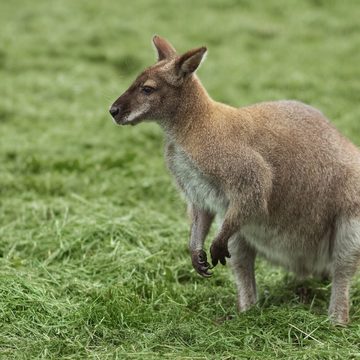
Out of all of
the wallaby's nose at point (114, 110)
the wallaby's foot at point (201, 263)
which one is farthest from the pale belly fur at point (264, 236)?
the wallaby's nose at point (114, 110)

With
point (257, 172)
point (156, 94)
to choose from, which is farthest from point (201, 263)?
point (156, 94)

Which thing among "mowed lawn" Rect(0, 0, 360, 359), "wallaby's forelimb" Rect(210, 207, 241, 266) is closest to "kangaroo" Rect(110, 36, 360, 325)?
"wallaby's forelimb" Rect(210, 207, 241, 266)

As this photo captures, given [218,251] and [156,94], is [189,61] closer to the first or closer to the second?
[156,94]

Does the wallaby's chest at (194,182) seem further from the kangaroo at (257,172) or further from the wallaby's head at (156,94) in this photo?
the wallaby's head at (156,94)

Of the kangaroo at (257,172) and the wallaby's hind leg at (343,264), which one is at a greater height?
the kangaroo at (257,172)

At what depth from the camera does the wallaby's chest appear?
185 inches

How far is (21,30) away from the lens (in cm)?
1281

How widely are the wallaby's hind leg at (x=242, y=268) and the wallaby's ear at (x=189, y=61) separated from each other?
43.9 inches

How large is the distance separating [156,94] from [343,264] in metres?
1.49

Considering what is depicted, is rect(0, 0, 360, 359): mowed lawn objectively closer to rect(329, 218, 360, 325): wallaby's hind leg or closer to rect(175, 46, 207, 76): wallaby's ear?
rect(329, 218, 360, 325): wallaby's hind leg

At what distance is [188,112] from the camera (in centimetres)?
482

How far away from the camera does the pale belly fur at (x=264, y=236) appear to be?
4.73 metres

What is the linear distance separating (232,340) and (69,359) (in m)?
0.89

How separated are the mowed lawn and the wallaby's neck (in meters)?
1.08
